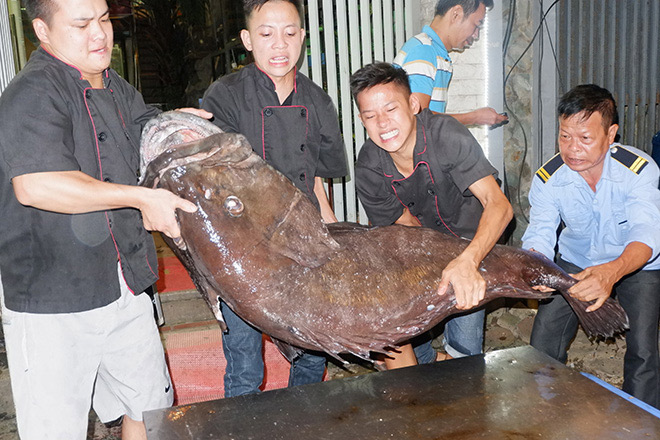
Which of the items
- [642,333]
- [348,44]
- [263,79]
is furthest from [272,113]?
[348,44]

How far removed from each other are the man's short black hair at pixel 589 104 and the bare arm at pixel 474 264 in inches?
33.3

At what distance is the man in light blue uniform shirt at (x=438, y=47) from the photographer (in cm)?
392

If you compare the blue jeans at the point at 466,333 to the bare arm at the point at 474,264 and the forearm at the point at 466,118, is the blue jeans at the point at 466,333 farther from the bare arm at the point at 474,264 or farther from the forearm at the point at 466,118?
the forearm at the point at 466,118

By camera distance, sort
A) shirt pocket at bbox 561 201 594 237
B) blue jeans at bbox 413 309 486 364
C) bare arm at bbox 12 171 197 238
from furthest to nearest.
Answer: blue jeans at bbox 413 309 486 364 < shirt pocket at bbox 561 201 594 237 < bare arm at bbox 12 171 197 238

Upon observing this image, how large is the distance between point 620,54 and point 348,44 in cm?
295

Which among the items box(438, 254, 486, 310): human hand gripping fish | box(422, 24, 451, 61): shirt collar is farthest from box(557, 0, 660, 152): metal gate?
box(438, 254, 486, 310): human hand gripping fish

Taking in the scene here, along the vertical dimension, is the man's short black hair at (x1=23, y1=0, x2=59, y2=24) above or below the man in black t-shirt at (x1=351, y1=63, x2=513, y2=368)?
above

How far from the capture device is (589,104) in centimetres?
307

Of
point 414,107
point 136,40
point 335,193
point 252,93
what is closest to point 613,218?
point 414,107

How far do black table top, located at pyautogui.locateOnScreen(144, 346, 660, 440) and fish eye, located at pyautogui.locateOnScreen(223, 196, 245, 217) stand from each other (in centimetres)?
76

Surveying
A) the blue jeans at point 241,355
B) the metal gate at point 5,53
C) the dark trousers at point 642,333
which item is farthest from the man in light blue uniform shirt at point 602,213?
the metal gate at point 5,53

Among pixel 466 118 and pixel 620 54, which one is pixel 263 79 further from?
pixel 620 54

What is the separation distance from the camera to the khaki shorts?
2.28 metres

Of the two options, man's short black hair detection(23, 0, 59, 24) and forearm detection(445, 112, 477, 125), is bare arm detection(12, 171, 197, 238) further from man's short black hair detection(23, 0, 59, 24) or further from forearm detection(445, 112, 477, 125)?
forearm detection(445, 112, 477, 125)
